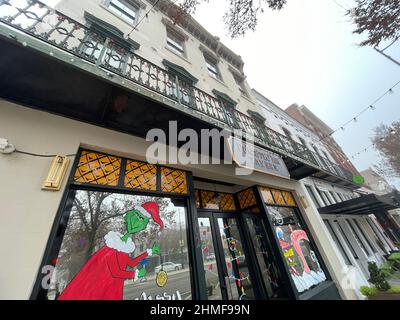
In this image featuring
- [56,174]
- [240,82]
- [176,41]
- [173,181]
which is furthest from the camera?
[240,82]

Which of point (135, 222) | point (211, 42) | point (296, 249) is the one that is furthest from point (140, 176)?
point (211, 42)

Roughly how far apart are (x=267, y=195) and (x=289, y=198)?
1.65m

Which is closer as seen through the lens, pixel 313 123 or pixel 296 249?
pixel 296 249

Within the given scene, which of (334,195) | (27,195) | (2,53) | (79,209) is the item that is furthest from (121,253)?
(334,195)

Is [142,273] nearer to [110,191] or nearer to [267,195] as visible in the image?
[110,191]

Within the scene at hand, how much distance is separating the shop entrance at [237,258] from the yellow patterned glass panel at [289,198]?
190 centimetres

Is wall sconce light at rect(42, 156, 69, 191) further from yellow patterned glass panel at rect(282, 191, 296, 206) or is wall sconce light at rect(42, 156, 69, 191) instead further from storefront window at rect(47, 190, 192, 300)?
yellow patterned glass panel at rect(282, 191, 296, 206)

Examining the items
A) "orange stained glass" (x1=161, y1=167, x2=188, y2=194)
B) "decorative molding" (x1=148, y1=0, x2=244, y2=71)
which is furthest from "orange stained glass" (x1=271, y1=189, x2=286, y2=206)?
"decorative molding" (x1=148, y1=0, x2=244, y2=71)

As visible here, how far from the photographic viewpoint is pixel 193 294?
11.5ft

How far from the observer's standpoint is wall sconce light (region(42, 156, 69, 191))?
8.56 ft

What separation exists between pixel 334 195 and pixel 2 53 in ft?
53.1

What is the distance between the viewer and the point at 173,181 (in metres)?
4.23
